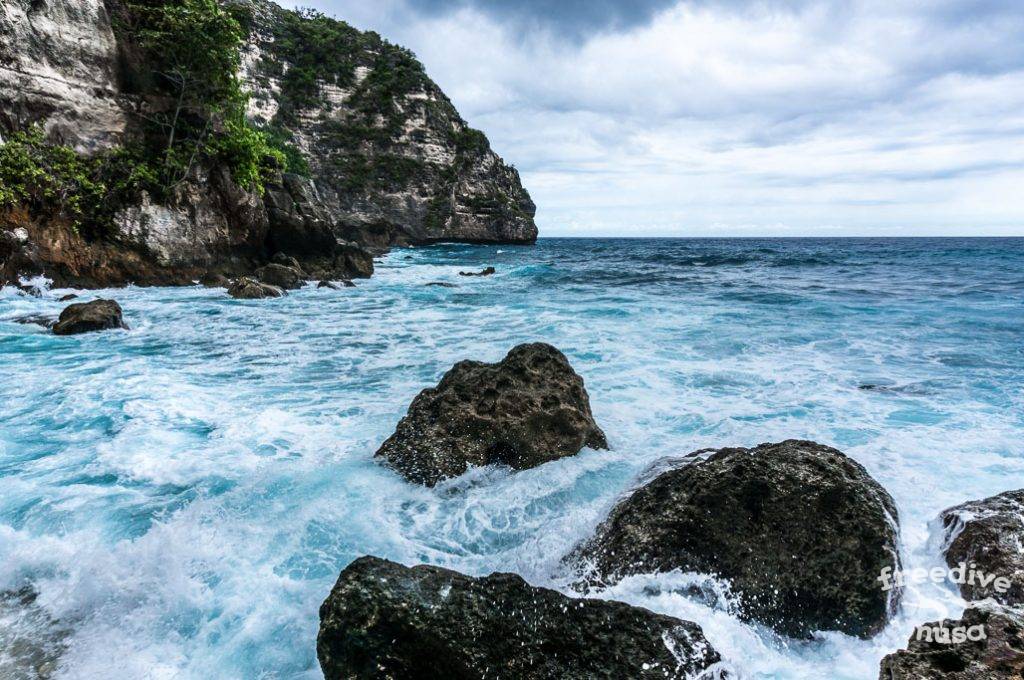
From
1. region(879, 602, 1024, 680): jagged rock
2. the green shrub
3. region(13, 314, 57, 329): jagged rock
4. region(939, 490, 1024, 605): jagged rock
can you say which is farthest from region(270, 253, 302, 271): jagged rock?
region(879, 602, 1024, 680): jagged rock

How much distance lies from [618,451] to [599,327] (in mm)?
7784

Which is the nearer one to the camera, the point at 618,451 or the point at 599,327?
the point at 618,451

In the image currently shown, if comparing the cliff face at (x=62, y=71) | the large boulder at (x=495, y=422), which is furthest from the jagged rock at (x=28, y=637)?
the cliff face at (x=62, y=71)

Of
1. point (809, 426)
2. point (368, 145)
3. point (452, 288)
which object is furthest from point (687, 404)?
point (368, 145)

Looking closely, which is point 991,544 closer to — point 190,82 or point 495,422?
point 495,422

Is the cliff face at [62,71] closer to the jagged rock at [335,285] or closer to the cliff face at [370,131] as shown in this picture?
the jagged rock at [335,285]

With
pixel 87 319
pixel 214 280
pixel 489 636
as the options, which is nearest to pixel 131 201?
pixel 214 280

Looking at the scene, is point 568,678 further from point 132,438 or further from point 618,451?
point 132,438

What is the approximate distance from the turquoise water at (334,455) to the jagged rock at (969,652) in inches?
32.9

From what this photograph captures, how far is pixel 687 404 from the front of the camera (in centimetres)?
732

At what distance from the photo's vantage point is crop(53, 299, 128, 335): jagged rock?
10641 millimetres

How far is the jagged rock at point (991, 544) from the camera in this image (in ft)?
10.7

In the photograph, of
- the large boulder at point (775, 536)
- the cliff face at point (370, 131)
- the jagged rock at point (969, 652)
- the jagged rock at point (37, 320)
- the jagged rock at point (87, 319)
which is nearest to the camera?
the jagged rock at point (969, 652)

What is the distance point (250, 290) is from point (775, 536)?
16.5 meters
